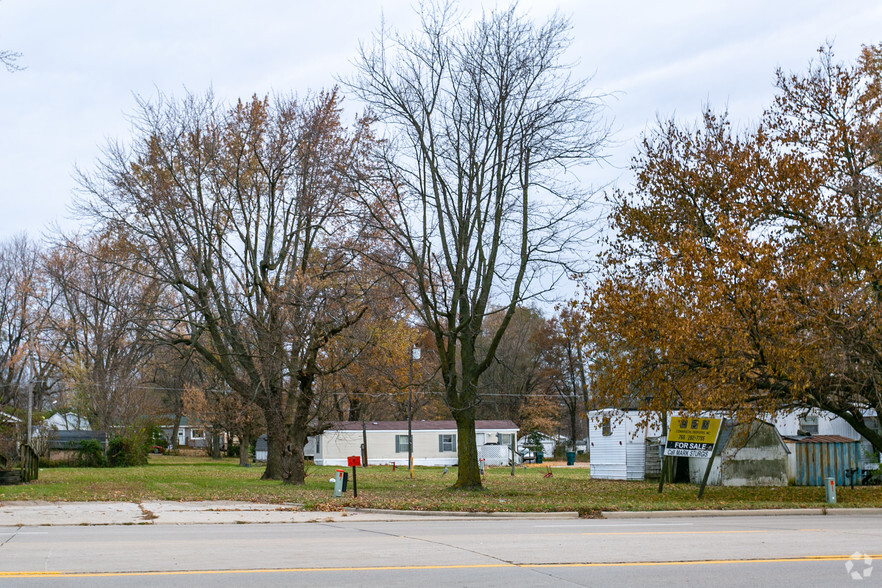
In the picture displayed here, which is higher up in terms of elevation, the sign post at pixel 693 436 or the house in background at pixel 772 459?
the sign post at pixel 693 436

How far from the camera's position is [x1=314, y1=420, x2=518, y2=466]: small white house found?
6050 centimetres

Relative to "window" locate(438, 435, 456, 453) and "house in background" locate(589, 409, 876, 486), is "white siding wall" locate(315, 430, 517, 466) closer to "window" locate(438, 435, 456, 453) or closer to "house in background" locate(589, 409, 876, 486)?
"window" locate(438, 435, 456, 453)

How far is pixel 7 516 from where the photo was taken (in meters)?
16.7

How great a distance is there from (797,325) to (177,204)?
19817 millimetres

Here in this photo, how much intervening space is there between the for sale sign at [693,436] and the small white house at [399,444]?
35.6m

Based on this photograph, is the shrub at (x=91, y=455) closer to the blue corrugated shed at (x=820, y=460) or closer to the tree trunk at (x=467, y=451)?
the tree trunk at (x=467, y=451)

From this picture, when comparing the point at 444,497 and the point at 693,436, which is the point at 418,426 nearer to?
the point at 693,436

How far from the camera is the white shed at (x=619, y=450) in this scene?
38.7 metres

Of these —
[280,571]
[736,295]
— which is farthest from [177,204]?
[280,571]

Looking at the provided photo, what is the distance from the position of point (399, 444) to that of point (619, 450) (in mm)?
24744

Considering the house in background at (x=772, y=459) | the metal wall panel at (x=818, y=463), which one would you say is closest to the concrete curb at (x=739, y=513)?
the house in background at (x=772, y=459)

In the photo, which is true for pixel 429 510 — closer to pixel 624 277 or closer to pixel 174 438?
pixel 624 277

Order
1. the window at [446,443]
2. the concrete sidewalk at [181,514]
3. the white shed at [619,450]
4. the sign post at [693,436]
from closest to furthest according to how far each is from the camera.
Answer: the concrete sidewalk at [181,514], the sign post at [693,436], the white shed at [619,450], the window at [446,443]

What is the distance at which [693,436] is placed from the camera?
24797 mm
